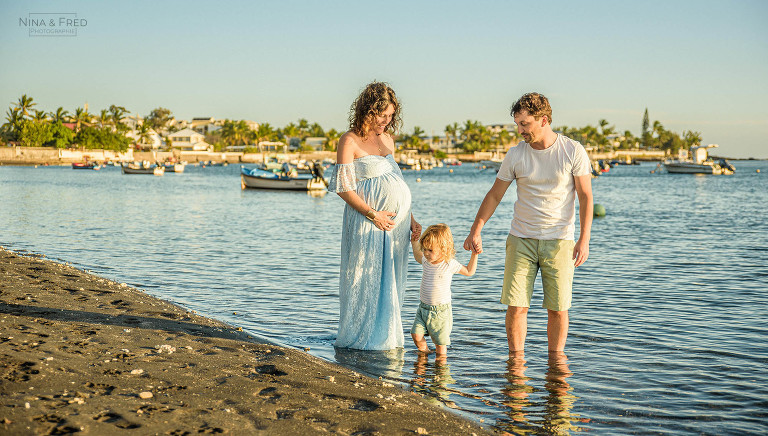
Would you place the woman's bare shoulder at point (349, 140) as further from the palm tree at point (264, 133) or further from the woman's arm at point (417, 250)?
the palm tree at point (264, 133)

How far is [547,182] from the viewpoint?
5.57 metres

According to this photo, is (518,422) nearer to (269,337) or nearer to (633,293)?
(269,337)

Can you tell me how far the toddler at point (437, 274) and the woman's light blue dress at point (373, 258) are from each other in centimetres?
22

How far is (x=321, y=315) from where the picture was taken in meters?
9.08

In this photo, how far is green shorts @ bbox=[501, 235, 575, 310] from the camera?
5.66 meters

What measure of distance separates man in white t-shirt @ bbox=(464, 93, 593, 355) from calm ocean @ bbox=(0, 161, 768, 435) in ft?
2.82

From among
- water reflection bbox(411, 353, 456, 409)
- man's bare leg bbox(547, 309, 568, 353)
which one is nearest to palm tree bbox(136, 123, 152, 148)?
water reflection bbox(411, 353, 456, 409)

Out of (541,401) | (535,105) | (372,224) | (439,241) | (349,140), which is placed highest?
(535,105)

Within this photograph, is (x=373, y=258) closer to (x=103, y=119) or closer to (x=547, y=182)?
(x=547, y=182)

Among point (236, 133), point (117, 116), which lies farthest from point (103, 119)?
point (236, 133)

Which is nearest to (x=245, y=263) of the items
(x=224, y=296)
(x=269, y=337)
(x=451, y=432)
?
(x=224, y=296)

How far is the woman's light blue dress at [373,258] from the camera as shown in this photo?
6160mm

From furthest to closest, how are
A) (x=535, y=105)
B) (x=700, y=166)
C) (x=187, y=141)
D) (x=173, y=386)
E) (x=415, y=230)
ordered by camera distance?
(x=187, y=141)
(x=700, y=166)
(x=415, y=230)
(x=535, y=105)
(x=173, y=386)

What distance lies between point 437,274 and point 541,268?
886mm
